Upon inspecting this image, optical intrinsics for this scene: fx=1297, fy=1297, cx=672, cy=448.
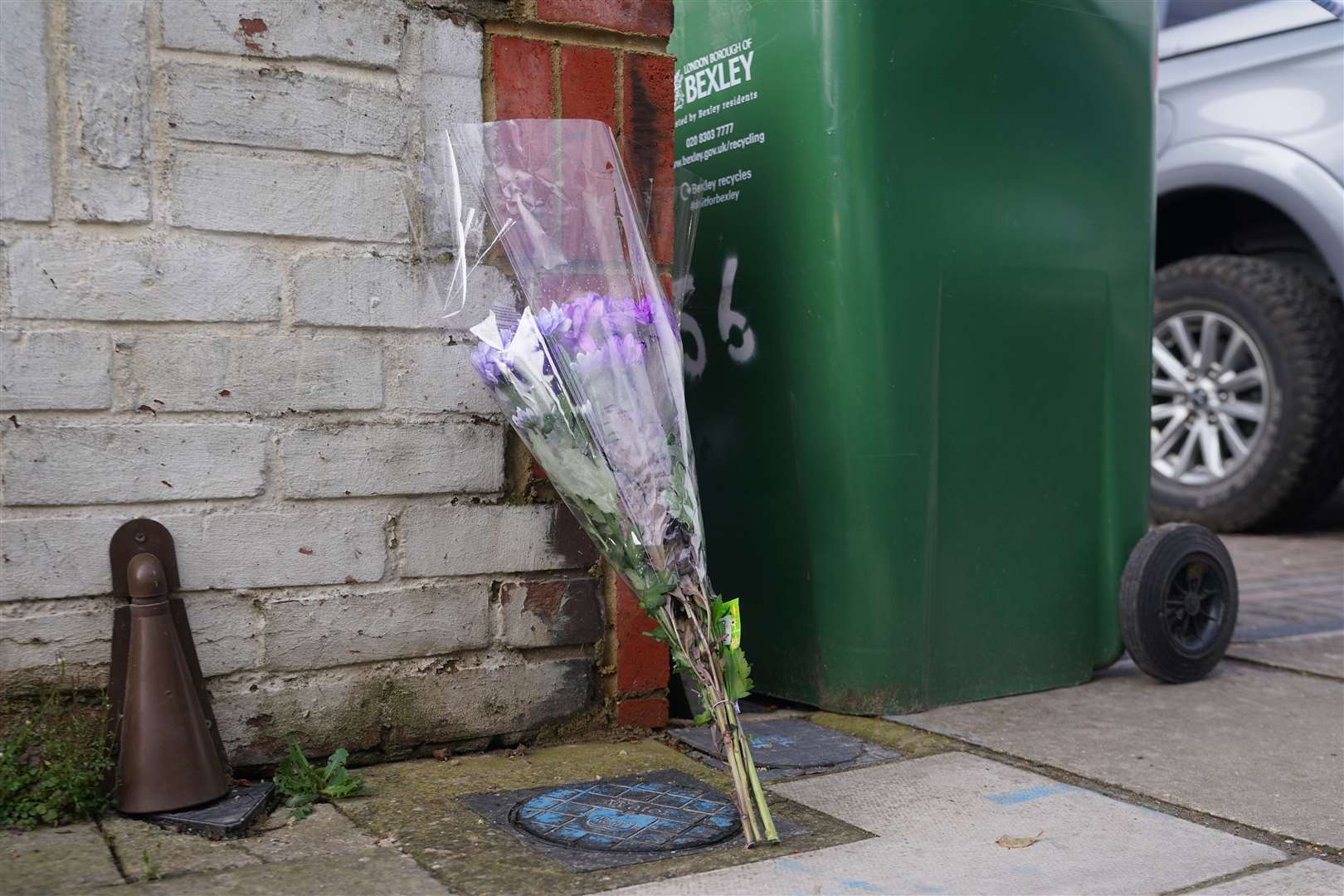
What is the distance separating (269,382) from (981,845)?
1.53 m

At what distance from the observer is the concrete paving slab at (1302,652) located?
11.4 feet

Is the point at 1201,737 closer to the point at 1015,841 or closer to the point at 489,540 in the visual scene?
the point at 1015,841

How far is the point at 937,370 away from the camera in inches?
118

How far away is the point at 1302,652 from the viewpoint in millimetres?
3664

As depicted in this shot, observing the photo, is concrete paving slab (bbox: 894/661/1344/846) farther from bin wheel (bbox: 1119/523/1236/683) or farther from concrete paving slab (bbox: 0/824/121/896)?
concrete paving slab (bbox: 0/824/121/896)

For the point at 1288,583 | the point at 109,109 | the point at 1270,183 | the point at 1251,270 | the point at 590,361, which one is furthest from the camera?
the point at 1251,270

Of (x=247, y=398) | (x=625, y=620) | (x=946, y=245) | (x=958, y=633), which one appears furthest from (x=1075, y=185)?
(x=247, y=398)

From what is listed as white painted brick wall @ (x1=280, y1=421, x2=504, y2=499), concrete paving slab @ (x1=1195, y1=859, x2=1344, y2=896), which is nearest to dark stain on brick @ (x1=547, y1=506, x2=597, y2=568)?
white painted brick wall @ (x1=280, y1=421, x2=504, y2=499)

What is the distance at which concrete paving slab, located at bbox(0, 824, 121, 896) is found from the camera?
1.94 metres

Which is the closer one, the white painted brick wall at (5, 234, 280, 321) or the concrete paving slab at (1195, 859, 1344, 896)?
the concrete paving slab at (1195, 859, 1344, 896)

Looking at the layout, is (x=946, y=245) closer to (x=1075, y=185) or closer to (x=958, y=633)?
(x=1075, y=185)

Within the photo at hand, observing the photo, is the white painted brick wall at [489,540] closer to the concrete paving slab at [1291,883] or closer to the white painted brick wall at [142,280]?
the white painted brick wall at [142,280]

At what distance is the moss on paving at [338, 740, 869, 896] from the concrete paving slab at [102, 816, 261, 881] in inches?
9.4

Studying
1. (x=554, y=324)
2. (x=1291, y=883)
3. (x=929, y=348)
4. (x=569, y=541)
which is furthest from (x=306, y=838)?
(x=929, y=348)
